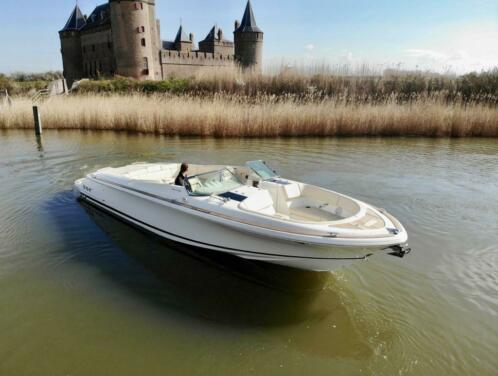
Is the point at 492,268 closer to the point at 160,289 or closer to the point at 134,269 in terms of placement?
the point at 160,289

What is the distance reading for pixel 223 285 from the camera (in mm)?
4684

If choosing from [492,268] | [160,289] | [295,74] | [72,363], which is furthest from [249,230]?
[295,74]

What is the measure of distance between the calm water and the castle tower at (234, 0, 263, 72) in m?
43.2

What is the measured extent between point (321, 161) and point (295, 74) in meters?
10.5

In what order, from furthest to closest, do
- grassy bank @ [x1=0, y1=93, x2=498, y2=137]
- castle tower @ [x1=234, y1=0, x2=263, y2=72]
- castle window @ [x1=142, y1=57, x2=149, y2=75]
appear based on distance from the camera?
castle tower @ [x1=234, y1=0, x2=263, y2=72] < castle window @ [x1=142, y1=57, x2=149, y2=75] < grassy bank @ [x1=0, y1=93, x2=498, y2=137]

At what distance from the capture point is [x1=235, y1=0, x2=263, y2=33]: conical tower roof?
151ft

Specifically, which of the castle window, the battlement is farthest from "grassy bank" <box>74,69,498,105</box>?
the battlement

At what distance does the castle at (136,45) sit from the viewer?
39.5m

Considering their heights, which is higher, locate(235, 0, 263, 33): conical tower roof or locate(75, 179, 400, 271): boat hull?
locate(235, 0, 263, 33): conical tower roof

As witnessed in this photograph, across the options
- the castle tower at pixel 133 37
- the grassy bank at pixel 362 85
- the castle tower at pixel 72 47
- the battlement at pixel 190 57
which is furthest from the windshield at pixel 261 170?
the castle tower at pixel 72 47

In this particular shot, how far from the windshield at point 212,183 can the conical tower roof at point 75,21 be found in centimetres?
5200

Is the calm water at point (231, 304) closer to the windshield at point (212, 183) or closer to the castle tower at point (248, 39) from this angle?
the windshield at point (212, 183)

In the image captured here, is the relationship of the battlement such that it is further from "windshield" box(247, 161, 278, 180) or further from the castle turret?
"windshield" box(247, 161, 278, 180)

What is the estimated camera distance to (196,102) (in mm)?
16688
